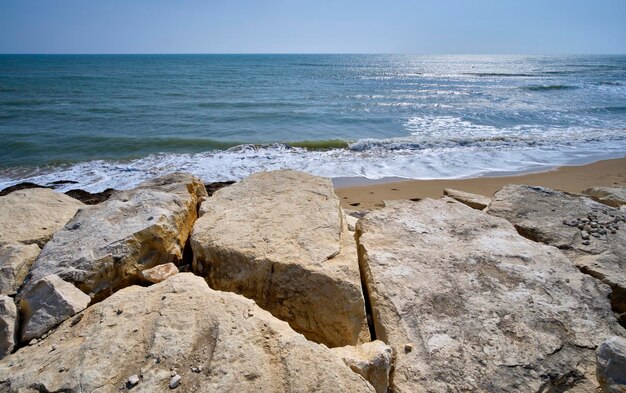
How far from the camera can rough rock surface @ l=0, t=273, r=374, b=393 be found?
154 centimetres

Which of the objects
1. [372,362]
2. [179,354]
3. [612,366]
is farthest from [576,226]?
[179,354]

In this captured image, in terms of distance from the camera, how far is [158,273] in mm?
2441

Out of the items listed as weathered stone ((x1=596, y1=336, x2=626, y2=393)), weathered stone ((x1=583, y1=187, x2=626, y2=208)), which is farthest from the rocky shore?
weathered stone ((x1=583, y1=187, x2=626, y2=208))

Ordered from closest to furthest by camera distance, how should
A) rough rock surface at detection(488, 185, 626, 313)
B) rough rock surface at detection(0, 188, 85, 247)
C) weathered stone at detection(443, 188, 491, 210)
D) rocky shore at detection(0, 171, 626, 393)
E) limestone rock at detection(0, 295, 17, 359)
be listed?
rocky shore at detection(0, 171, 626, 393)
limestone rock at detection(0, 295, 17, 359)
rough rock surface at detection(488, 185, 626, 313)
rough rock surface at detection(0, 188, 85, 247)
weathered stone at detection(443, 188, 491, 210)

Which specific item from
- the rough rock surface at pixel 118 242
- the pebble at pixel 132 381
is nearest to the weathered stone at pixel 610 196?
the rough rock surface at pixel 118 242

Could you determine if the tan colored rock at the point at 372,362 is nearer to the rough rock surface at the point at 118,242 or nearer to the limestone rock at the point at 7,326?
the rough rock surface at the point at 118,242

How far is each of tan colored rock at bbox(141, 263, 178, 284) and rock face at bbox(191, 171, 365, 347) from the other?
0.61ft

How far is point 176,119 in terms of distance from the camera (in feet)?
47.7

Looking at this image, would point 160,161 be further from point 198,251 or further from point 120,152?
point 198,251

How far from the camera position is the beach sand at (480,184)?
659 centimetres

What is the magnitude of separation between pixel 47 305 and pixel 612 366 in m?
2.84

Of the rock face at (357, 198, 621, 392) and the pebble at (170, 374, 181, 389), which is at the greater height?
the pebble at (170, 374, 181, 389)

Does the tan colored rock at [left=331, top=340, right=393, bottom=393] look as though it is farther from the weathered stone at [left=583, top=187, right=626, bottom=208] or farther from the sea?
the sea

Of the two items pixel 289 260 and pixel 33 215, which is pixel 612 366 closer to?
pixel 289 260
